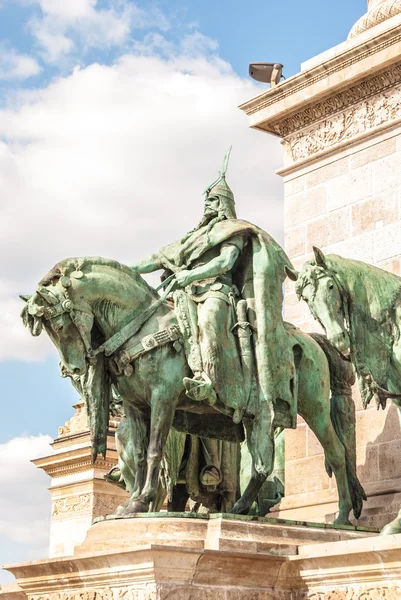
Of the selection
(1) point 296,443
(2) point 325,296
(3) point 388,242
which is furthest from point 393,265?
(2) point 325,296

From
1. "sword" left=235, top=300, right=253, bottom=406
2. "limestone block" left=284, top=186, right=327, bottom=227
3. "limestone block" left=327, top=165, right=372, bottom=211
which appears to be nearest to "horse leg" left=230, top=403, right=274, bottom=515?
"sword" left=235, top=300, right=253, bottom=406

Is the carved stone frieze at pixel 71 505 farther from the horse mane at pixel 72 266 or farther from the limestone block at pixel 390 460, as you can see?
the horse mane at pixel 72 266

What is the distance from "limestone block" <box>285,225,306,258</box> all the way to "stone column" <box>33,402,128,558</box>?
5.68 metres

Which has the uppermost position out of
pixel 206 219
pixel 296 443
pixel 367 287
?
pixel 206 219

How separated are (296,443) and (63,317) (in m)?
4.05

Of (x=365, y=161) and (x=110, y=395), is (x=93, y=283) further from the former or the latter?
(x=365, y=161)

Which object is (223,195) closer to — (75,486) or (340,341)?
(340,341)

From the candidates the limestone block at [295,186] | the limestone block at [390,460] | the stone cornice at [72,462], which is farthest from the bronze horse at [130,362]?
the stone cornice at [72,462]

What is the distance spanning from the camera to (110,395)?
11.5m

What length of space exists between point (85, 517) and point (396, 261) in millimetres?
8320

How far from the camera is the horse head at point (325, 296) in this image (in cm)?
1031

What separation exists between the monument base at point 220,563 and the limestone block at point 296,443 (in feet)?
9.59

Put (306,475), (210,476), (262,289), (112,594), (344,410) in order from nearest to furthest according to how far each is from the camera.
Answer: (112,594)
(262,289)
(210,476)
(344,410)
(306,475)

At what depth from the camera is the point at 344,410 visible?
12.3 metres
